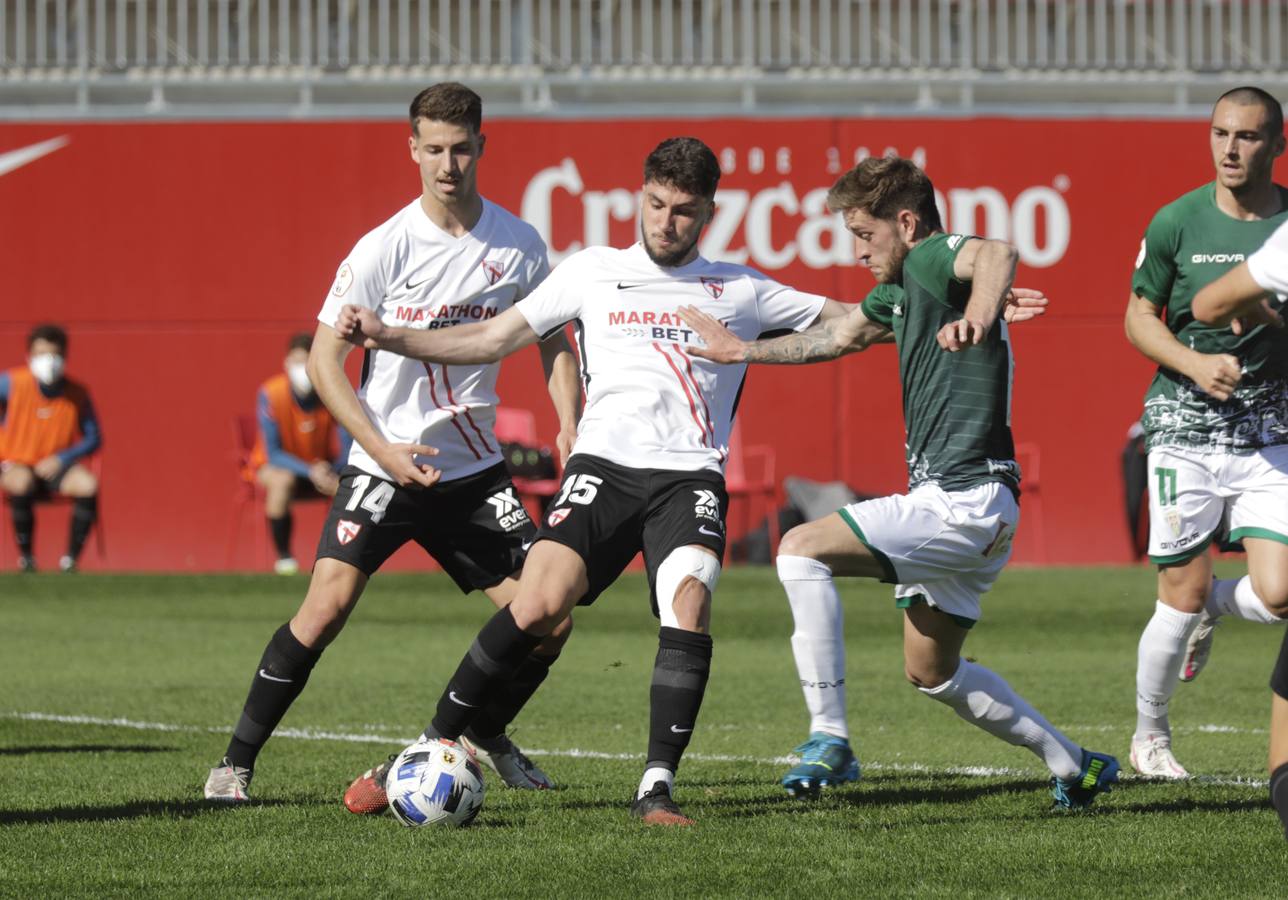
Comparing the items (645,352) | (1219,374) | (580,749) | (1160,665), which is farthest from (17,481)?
(1219,374)

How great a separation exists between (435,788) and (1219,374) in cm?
255

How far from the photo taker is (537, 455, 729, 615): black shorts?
582 cm

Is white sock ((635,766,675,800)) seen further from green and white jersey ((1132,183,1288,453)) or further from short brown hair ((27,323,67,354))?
short brown hair ((27,323,67,354))

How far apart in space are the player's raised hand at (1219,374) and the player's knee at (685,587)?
1.55 metres

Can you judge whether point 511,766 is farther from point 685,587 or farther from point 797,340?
point 797,340

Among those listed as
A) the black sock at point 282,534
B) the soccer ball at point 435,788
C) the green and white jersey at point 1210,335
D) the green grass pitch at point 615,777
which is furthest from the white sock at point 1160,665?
the black sock at point 282,534

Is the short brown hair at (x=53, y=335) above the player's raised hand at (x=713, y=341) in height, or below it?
above

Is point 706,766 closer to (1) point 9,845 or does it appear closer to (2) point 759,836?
(2) point 759,836

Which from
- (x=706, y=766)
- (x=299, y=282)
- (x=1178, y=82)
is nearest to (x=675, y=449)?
(x=706, y=766)

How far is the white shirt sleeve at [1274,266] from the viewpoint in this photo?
160 inches

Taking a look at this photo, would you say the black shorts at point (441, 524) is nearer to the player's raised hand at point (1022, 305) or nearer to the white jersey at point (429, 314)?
the white jersey at point (429, 314)

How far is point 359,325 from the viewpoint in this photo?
5.85m

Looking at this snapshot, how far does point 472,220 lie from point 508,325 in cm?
67

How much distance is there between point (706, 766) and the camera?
7.16 m
